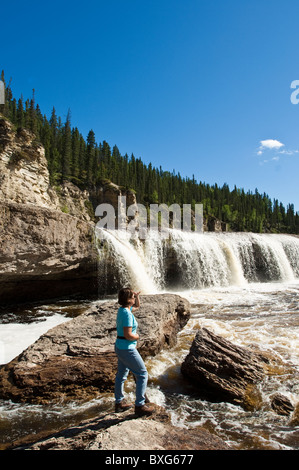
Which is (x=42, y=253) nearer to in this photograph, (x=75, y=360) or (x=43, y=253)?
(x=43, y=253)

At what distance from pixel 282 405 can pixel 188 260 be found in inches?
640

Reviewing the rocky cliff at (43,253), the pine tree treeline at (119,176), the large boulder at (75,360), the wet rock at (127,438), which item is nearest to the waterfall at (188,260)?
the rocky cliff at (43,253)

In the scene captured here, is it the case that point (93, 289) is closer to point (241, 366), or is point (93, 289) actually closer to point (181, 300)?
point (181, 300)

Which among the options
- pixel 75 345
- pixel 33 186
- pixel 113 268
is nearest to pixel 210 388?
pixel 75 345

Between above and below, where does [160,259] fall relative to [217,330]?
above

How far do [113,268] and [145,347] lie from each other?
9293 mm

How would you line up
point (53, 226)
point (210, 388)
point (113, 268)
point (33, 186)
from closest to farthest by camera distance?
point (210, 388) < point (53, 226) < point (113, 268) < point (33, 186)

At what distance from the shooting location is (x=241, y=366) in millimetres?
5078

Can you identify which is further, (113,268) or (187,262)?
(187,262)

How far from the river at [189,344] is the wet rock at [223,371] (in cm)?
18

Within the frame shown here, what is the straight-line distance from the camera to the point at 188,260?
67.1 feet

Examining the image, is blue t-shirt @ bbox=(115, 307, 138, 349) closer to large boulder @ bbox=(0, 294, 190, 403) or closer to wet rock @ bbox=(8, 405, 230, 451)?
wet rock @ bbox=(8, 405, 230, 451)

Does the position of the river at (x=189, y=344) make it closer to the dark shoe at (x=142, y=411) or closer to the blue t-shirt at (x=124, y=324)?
the dark shoe at (x=142, y=411)

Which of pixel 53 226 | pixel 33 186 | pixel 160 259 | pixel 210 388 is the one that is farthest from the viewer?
pixel 33 186
